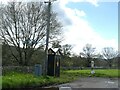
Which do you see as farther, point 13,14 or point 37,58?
point 37,58

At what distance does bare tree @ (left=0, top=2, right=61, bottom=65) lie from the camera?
39.3 m

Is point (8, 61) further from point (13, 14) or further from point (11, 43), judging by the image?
point (13, 14)

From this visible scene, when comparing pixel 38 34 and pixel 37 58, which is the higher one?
pixel 38 34

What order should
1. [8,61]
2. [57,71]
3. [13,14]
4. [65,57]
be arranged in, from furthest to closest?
1. [65,57]
2. [8,61]
3. [13,14]
4. [57,71]

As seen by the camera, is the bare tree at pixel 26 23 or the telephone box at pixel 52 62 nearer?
the telephone box at pixel 52 62

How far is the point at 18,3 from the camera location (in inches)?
1560

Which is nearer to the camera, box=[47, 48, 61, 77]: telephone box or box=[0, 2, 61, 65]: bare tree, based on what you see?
box=[47, 48, 61, 77]: telephone box

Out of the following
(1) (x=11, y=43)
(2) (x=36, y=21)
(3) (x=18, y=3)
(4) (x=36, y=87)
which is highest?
(3) (x=18, y=3)

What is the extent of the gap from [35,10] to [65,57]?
20095 millimetres

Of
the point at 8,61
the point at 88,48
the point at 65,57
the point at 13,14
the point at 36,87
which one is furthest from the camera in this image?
the point at 88,48

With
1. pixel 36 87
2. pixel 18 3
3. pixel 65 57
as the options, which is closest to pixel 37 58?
pixel 18 3

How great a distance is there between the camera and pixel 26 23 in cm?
4038

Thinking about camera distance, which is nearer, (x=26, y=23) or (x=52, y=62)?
(x=52, y=62)

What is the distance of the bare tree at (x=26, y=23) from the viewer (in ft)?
129
